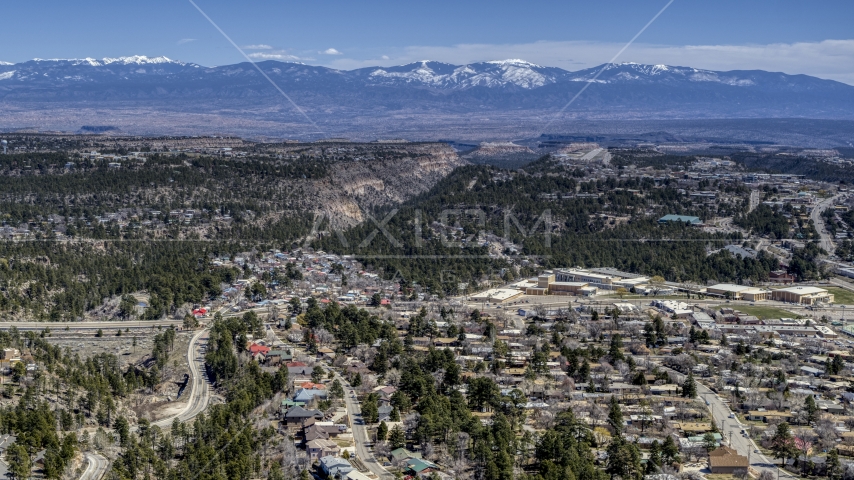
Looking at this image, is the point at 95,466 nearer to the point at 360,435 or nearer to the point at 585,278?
the point at 360,435

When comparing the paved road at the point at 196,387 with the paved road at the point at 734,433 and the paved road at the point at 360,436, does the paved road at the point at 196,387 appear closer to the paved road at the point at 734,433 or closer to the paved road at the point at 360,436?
the paved road at the point at 360,436

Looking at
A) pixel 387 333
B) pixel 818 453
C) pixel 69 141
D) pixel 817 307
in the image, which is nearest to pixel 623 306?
pixel 817 307

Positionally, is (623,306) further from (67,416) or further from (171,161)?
(171,161)

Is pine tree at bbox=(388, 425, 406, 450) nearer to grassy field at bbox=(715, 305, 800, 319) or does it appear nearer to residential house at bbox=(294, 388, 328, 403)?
residential house at bbox=(294, 388, 328, 403)

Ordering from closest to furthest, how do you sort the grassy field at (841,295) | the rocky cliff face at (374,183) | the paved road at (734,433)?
the paved road at (734,433) < the grassy field at (841,295) < the rocky cliff face at (374,183)

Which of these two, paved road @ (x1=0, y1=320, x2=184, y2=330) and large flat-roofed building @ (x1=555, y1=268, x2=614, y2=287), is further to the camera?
large flat-roofed building @ (x1=555, y1=268, x2=614, y2=287)

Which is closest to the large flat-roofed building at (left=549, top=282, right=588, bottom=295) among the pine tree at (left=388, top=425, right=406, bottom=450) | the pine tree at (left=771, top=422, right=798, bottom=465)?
the pine tree at (left=771, top=422, right=798, bottom=465)

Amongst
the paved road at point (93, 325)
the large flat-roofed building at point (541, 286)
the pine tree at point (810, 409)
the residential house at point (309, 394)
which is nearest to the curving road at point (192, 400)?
the paved road at point (93, 325)
